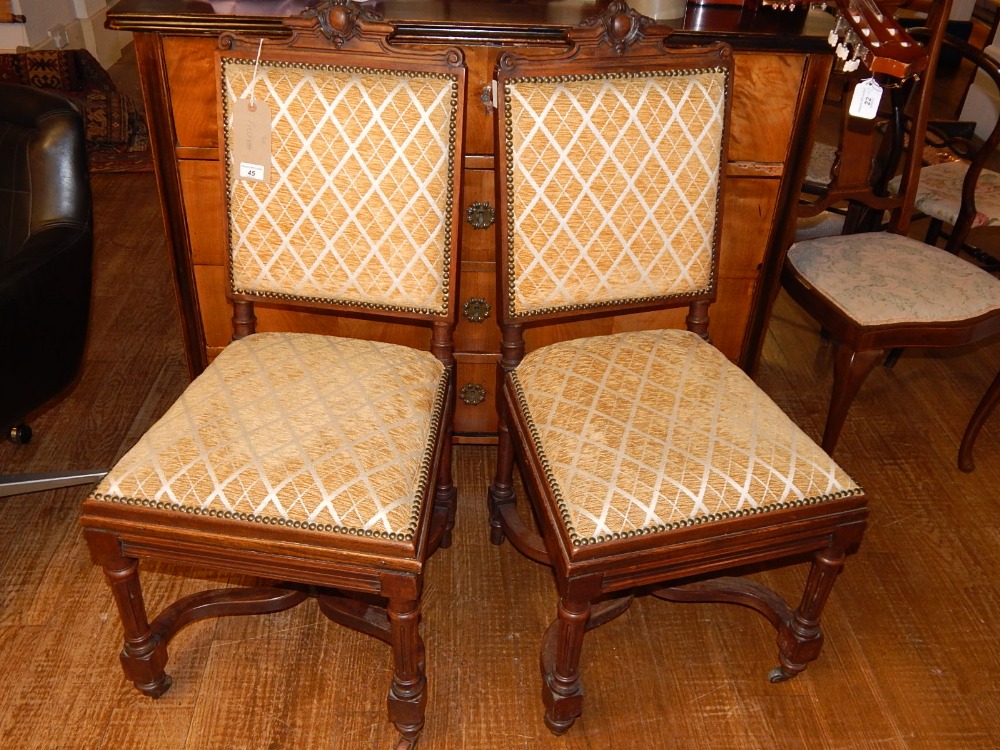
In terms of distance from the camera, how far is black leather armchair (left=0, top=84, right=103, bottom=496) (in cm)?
177

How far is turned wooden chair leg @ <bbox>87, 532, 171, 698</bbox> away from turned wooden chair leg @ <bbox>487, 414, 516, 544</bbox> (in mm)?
782

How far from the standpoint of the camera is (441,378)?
1.80 metres

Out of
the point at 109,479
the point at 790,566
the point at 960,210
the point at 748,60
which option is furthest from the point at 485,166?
the point at 960,210

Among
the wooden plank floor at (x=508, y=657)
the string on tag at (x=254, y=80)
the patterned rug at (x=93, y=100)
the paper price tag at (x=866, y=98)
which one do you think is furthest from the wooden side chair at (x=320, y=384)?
the patterned rug at (x=93, y=100)

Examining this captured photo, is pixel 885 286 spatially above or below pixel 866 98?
below

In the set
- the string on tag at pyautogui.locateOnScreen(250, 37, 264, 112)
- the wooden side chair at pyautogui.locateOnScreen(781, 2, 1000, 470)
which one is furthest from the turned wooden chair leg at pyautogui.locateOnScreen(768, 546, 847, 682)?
the string on tag at pyautogui.locateOnScreen(250, 37, 264, 112)

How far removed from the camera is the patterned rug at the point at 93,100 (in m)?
4.19

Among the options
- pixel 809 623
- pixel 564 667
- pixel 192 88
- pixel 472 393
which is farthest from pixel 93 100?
pixel 809 623

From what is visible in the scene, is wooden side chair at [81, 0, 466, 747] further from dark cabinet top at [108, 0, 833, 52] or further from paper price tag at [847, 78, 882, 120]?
paper price tag at [847, 78, 882, 120]

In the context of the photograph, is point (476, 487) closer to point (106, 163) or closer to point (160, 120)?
point (160, 120)

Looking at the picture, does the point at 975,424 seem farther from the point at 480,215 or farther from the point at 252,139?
the point at 252,139

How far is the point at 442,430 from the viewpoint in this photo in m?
1.75

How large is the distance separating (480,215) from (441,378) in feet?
1.43

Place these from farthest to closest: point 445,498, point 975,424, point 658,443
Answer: point 975,424 < point 445,498 < point 658,443
